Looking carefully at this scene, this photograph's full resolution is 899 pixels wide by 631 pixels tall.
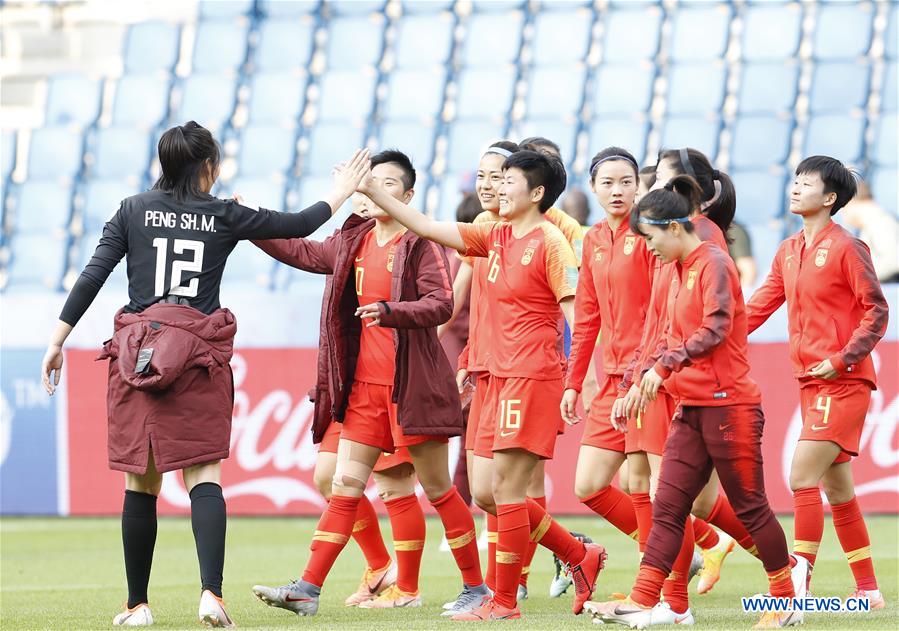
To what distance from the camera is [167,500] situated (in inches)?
475

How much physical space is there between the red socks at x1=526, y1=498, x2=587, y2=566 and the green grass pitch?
0.26 meters

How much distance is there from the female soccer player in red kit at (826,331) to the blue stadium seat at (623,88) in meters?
9.47

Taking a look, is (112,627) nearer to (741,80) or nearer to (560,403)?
(560,403)

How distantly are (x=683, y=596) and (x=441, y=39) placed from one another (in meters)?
11.9

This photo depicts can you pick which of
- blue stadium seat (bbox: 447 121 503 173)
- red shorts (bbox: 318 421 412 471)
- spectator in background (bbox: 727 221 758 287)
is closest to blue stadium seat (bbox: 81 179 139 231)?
blue stadium seat (bbox: 447 121 503 173)

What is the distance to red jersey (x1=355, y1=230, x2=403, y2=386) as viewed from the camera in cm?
677

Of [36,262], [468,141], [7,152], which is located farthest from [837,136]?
[7,152]

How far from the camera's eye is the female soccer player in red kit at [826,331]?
6.32 meters

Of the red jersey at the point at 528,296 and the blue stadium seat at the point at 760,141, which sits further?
the blue stadium seat at the point at 760,141

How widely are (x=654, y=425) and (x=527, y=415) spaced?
627mm

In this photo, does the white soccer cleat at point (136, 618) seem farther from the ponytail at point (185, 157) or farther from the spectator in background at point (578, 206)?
the spectator in background at point (578, 206)

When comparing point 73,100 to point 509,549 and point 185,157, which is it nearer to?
point 185,157

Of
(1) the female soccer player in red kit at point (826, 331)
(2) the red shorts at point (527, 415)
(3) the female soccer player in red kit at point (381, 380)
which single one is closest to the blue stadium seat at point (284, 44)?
(3) the female soccer player in red kit at point (381, 380)

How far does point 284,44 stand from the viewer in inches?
698
